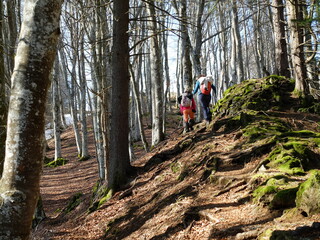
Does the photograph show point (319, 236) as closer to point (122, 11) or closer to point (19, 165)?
point (19, 165)

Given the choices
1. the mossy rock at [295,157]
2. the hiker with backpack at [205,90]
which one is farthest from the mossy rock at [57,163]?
the mossy rock at [295,157]

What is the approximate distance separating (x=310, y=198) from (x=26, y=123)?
2.93 meters

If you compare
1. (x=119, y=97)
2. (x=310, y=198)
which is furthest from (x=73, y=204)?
(x=310, y=198)

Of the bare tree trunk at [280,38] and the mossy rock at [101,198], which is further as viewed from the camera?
the bare tree trunk at [280,38]

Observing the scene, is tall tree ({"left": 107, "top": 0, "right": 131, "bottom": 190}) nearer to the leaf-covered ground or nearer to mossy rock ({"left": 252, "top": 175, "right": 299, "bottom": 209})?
the leaf-covered ground

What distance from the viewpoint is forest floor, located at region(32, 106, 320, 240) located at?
3.57 metres

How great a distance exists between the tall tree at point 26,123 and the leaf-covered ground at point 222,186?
2.22 metres

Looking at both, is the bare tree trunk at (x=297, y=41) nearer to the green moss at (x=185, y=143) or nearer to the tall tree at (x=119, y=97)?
the green moss at (x=185, y=143)

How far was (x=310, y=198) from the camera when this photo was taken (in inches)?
120

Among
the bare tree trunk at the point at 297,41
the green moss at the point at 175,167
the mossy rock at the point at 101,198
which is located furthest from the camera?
the bare tree trunk at the point at 297,41

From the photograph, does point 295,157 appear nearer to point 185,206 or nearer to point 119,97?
point 185,206

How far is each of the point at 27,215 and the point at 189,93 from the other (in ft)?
24.5

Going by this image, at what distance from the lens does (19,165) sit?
2.33 metres

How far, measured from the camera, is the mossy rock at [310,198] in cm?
299
